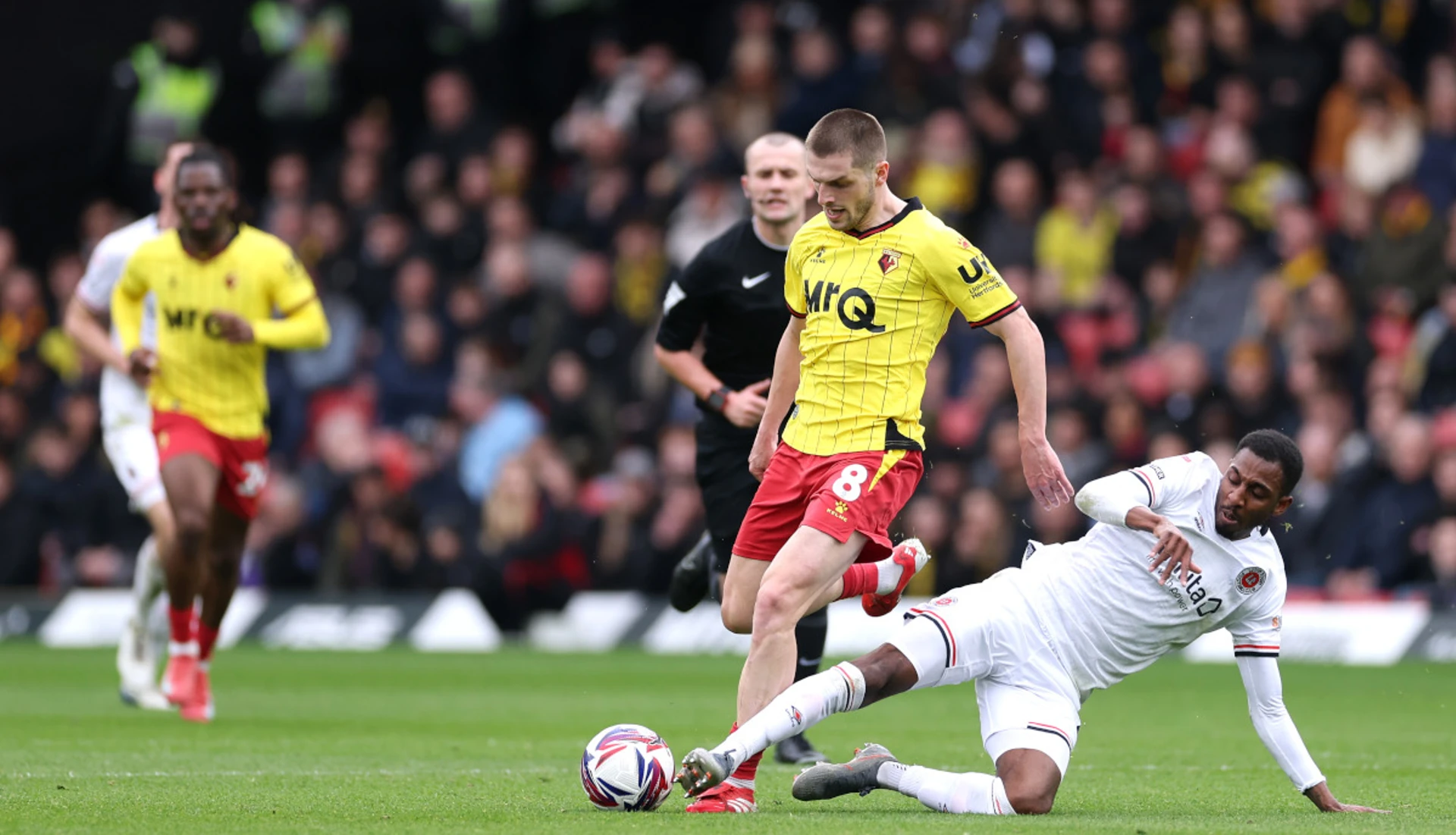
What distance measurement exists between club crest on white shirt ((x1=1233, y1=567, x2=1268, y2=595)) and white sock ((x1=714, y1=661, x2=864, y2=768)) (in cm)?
150

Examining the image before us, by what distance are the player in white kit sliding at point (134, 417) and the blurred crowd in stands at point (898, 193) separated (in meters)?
6.70

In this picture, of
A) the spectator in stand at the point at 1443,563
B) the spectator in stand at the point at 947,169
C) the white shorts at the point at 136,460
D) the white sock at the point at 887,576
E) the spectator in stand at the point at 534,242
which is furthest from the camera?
the spectator in stand at the point at 534,242

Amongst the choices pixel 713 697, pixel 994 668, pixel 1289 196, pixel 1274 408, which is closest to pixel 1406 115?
pixel 1289 196

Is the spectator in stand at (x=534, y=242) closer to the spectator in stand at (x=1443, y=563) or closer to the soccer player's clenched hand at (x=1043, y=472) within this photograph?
the spectator in stand at (x=1443, y=563)

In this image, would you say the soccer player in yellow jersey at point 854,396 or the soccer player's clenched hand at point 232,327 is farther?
the soccer player's clenched hand at point 232,327

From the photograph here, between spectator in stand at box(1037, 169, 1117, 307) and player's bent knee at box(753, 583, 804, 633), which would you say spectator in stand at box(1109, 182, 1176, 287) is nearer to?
spectator in stand at box(1037, 169, 1117, 307)

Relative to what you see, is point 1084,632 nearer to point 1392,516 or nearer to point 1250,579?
point 1250,579

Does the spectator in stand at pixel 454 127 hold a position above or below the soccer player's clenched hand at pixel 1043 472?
above

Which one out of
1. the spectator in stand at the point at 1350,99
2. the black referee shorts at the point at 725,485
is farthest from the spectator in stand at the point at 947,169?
the black referee shorts at the point at 725,485

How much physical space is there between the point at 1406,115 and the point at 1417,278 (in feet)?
6.00

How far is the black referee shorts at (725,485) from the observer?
10055 millimetres

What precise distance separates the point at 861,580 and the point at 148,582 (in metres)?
6.70

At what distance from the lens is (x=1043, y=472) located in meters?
7.61

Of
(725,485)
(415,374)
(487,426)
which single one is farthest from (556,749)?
(415,374)
